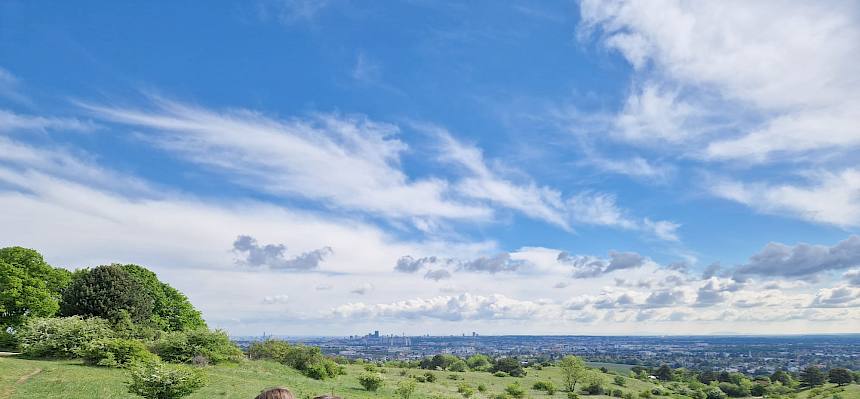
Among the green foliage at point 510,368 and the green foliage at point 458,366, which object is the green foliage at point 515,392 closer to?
the green foliage at point 510,368

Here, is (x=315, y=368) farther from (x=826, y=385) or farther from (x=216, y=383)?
(x=826, y=385)

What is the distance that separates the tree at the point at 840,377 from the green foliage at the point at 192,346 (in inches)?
3864

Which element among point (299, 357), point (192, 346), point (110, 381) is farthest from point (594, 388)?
point (110, 381)

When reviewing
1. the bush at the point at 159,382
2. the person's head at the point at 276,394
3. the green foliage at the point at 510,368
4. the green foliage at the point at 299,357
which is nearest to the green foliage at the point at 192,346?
the green foliage at the point at 299,357

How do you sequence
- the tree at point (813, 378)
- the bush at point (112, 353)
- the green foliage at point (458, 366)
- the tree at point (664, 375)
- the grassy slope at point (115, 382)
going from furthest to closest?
the tree at point (664, 375) → the green foliage at point (458, 366) → the tree at point (813, 378) → the bush at point (112, 353) → the grassy slope at point (115, 382)

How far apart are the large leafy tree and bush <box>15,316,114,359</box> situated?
8.32 meters

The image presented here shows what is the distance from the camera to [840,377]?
90188 millimetres

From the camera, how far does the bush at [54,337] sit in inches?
1538

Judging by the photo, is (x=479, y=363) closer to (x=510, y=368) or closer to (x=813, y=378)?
(x=510, y=368)

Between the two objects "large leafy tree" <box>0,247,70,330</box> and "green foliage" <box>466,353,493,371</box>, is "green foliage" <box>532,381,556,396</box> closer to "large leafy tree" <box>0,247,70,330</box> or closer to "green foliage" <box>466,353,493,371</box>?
"green foliage" <box>466,353,493,371</box>

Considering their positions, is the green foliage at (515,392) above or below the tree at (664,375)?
above

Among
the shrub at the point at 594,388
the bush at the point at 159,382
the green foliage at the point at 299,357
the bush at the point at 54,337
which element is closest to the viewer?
the bush at the point at 159,382

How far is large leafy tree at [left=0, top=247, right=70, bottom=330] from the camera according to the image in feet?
156

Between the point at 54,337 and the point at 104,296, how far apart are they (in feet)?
48.6
